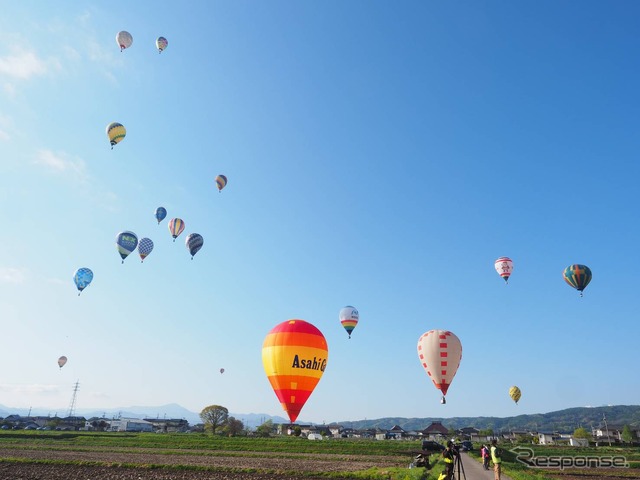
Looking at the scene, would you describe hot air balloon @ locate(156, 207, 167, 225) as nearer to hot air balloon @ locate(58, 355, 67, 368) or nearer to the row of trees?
hot air balloon @ locate(58, 355, 67, 368)

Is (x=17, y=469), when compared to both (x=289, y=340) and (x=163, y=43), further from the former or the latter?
(x=163, y=43)

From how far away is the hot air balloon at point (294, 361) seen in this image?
90.3ft

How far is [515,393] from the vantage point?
314ft

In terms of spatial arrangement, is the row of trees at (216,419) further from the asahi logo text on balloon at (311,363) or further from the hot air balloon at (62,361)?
the asahi logo text on balloon at (311,363)

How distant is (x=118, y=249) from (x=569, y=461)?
58406 mm

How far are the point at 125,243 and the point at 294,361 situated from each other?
31.9 m

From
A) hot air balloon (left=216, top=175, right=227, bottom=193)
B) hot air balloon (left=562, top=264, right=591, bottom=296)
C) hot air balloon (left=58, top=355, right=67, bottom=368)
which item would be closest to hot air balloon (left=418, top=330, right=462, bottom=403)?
hot air balloon (left=562, top=264, right=591, bottom=296)

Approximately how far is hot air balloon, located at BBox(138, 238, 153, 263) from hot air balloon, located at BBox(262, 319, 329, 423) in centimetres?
3043

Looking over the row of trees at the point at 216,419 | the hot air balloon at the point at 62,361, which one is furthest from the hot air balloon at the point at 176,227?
the row of trees at the point at 216,419

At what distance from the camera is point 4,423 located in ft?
392

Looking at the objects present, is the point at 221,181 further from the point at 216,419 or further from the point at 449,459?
the point at 216,419

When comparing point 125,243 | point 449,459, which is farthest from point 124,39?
point 449,459

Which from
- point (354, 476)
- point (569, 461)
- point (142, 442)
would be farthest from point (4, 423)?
point (569, 461)

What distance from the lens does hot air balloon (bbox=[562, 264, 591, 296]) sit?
46.9 metres
